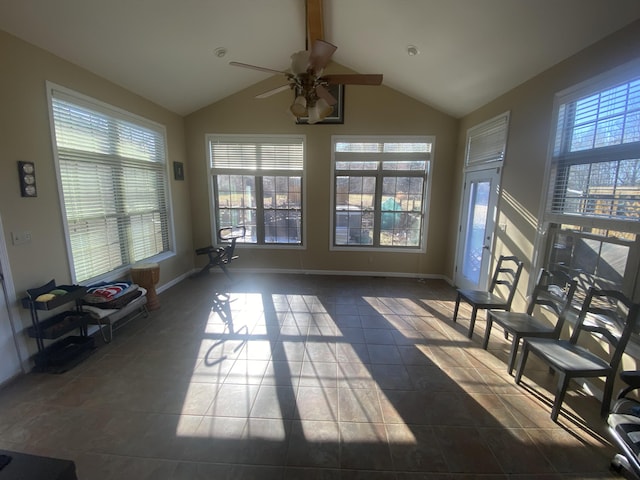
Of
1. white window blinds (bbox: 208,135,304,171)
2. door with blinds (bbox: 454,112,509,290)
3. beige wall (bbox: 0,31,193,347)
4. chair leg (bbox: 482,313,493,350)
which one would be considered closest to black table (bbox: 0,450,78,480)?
beige wall (bbox: 0,31,193,347)

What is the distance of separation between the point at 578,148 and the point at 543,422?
7.43 ft

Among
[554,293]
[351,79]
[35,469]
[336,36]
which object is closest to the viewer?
[35,469]

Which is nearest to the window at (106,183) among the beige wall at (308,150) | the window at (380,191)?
the beige wall at (308,150)

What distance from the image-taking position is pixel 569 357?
1.95 meters

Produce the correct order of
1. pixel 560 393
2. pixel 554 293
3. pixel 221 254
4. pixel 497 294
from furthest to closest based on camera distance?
pixel 221 254
pixel 497 294
pixel 554 293
pixel 560 393

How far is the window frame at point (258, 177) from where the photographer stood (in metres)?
4.81

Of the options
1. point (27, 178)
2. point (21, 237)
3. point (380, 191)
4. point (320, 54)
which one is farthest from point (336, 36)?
point (21, 237)

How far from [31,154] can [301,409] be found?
10.5 ft

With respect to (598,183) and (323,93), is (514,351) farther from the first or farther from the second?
(323,93)

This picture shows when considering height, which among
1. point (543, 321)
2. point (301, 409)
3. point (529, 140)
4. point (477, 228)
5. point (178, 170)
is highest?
point (529, 140)

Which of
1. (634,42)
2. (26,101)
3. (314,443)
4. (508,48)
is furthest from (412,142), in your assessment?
(26,101)

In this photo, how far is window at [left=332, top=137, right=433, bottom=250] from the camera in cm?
473

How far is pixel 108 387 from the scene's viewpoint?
2.21m

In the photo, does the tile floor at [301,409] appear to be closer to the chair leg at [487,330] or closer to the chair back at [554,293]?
the chair leg at [487,330]
